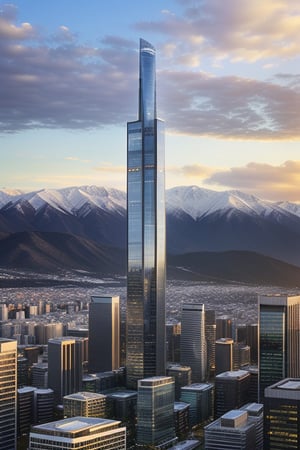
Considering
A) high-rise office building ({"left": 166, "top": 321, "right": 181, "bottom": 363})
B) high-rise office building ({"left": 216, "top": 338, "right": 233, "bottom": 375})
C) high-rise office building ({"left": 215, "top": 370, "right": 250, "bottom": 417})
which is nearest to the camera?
high-rise office building ({"left": 215, "top": 370, "right": 250, "bottom": 417})

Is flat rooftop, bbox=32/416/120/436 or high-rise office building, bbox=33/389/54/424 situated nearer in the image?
flat rooftop, bbox=32/416/120/436

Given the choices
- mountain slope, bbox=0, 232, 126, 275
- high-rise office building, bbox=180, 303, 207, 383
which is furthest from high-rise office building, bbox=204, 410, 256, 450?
mountain slope, bbox=0, 232, 126, 275

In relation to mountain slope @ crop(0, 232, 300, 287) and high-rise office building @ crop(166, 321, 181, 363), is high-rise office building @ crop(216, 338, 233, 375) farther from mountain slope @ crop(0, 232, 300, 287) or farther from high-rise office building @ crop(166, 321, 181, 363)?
mountain slope @ crop(0, 232, 300, 287)

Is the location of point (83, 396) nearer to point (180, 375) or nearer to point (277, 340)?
point (180, 375)

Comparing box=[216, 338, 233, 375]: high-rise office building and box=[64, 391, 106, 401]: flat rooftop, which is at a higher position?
box=[216, 338, 233, 375]: high-rise office building

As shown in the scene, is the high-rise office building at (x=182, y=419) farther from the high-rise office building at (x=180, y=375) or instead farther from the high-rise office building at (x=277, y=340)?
the high-rise office building at (x=180, y=375)

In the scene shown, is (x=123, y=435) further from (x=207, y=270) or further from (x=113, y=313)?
(x=207, y=270)
